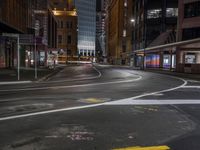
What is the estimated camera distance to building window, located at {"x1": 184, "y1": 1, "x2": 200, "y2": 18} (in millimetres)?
48575

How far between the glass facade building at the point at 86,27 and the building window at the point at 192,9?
129710 mm

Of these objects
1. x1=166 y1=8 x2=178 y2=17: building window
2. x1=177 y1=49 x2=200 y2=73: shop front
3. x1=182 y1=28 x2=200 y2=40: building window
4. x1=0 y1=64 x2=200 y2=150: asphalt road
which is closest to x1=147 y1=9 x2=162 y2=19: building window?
x1=166 y1=8 x2=178 y2=17: building window

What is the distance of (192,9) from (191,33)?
356 cm

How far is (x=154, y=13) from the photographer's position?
249ft

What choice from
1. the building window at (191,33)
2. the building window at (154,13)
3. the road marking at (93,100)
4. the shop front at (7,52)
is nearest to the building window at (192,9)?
the building window at (191,33)

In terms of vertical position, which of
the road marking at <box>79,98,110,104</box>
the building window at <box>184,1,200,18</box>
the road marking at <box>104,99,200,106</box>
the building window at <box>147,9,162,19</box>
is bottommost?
the road marking at <box>104,99,200,106</box>

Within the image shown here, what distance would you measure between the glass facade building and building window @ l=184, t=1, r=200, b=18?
130m

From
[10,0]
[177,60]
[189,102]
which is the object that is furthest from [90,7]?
[189,102]

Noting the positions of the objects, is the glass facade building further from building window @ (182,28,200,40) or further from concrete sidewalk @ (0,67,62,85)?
concrete sidewalk @ (0,67,62,85)

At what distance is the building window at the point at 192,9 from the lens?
159 ft

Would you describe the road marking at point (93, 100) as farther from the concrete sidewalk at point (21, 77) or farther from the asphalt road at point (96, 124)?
the concrete sidewalk at point (21, 77)

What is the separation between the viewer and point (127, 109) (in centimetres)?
1101

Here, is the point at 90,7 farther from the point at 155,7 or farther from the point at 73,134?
the point at 73,134

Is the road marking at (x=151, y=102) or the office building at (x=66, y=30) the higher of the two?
the office building at (x=66, y=30)
